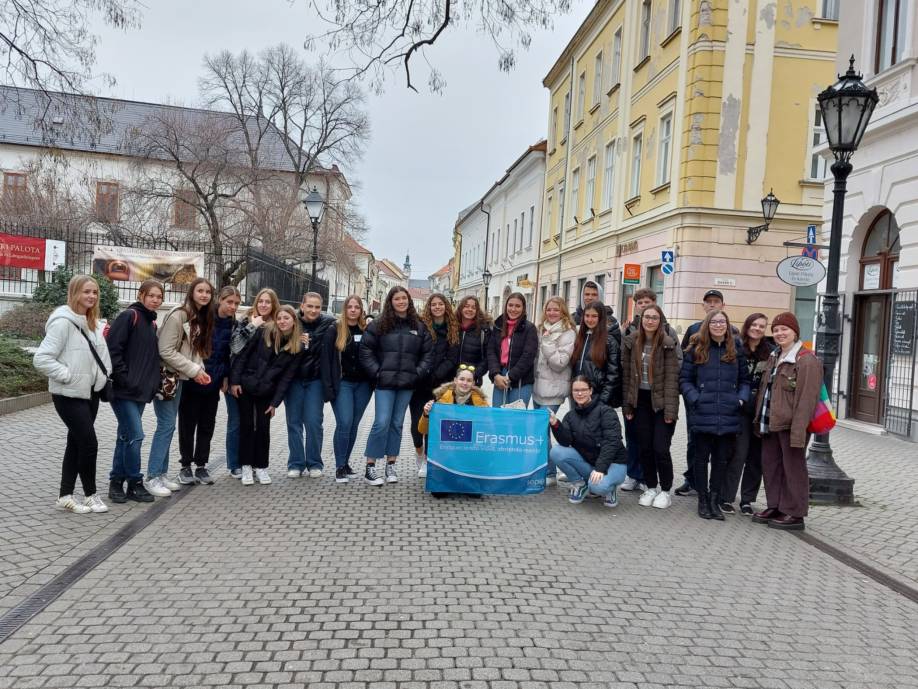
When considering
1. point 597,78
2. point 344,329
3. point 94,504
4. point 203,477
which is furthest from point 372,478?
point 597,78

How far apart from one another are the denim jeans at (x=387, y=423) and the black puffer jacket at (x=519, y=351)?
3.08 feet

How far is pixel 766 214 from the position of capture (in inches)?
652

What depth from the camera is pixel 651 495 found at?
6.72 m

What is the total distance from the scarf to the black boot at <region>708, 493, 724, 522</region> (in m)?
2.32

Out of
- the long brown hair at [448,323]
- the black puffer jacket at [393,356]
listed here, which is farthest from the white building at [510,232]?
the black puffer jacket at [393,356]

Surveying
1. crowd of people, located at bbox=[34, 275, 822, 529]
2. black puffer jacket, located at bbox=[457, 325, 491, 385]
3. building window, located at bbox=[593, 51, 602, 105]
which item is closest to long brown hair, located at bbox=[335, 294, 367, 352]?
crowd of people, located at bbox=[34, 275, 822, 529]

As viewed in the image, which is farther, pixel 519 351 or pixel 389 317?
pixel 519 351

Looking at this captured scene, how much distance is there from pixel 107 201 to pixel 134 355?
33328 mm

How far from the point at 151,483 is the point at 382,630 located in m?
3.52

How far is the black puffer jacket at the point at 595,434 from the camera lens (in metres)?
6.40

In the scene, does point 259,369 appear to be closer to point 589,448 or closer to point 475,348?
point 475,348

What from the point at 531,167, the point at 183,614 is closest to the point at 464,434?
the point at 183,614

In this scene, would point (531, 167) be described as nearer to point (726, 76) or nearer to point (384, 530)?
point (726, 76)

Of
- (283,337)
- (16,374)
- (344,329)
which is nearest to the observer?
(283,337)
